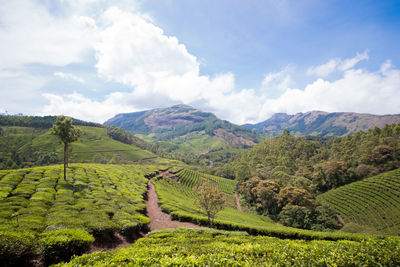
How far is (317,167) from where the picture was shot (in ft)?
265

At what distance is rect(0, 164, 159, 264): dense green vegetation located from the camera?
10.7 m

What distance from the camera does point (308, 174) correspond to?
87.4 metres

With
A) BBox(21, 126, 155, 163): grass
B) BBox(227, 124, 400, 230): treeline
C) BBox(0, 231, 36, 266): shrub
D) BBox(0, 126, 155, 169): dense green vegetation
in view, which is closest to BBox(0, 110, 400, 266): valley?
BBox(0, 231, 36, 266): shrub

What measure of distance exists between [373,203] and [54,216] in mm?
69481

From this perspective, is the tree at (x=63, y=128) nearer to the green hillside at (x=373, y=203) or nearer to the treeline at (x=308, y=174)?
the treeline at (x=308, y=174)

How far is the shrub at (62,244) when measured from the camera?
10.7 metres

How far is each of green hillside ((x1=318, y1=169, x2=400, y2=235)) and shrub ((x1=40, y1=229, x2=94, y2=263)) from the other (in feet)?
185

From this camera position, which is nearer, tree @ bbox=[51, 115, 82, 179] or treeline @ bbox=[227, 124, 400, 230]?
tree @ bbox=[51, 115, 82, 179]

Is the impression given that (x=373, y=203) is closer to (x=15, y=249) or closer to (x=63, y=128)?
(x=15, y=249)

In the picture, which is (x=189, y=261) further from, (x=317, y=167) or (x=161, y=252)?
(x=317, y=167)

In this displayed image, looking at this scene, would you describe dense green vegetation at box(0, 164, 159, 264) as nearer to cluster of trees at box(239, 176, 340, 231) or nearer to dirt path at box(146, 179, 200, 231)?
dirt path at box(146, 179, 200, 231)

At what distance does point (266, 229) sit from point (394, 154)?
3128 inches

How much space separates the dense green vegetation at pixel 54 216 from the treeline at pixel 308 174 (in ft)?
143

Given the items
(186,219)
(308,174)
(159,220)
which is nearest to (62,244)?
(159,220)
